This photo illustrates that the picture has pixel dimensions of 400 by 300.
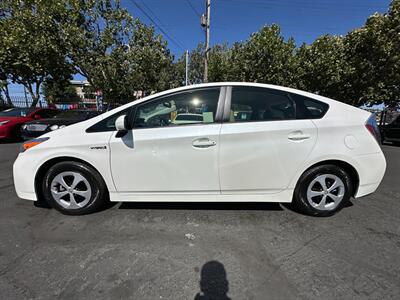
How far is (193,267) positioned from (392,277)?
5.45ft

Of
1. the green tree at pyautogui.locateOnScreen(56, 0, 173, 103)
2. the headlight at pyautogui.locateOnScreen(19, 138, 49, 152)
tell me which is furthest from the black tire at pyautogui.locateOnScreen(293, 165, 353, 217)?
the green tree at pyautogui.locateOnScreen(56, 0, 173, 103)

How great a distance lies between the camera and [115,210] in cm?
300

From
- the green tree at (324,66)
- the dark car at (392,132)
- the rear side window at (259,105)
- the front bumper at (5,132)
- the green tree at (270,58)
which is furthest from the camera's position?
the green tree at (270,58)

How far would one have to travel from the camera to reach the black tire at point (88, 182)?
2.69 metres

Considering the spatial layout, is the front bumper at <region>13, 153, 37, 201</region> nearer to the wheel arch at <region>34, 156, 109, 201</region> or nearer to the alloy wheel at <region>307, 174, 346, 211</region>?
the wheel arch at <region>34, 156, 109, 201</region>

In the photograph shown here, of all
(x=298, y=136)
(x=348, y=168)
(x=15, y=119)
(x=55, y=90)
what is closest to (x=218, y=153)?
(x=298, y=136)

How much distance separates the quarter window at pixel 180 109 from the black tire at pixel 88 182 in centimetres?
82

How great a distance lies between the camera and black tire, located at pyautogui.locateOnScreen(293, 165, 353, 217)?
2.67 metres

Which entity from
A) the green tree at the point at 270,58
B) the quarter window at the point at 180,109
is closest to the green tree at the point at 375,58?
the green tree at the point at 270,58

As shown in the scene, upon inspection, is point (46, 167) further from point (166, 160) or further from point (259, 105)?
point (259, 105)

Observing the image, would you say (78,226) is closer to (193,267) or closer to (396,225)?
(193,267)

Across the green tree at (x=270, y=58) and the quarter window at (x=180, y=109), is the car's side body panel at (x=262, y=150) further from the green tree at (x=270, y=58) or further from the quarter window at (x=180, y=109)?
the green tree at (x=270, y=58)

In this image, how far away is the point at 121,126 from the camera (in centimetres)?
246

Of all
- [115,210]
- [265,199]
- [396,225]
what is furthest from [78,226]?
[396,225]
